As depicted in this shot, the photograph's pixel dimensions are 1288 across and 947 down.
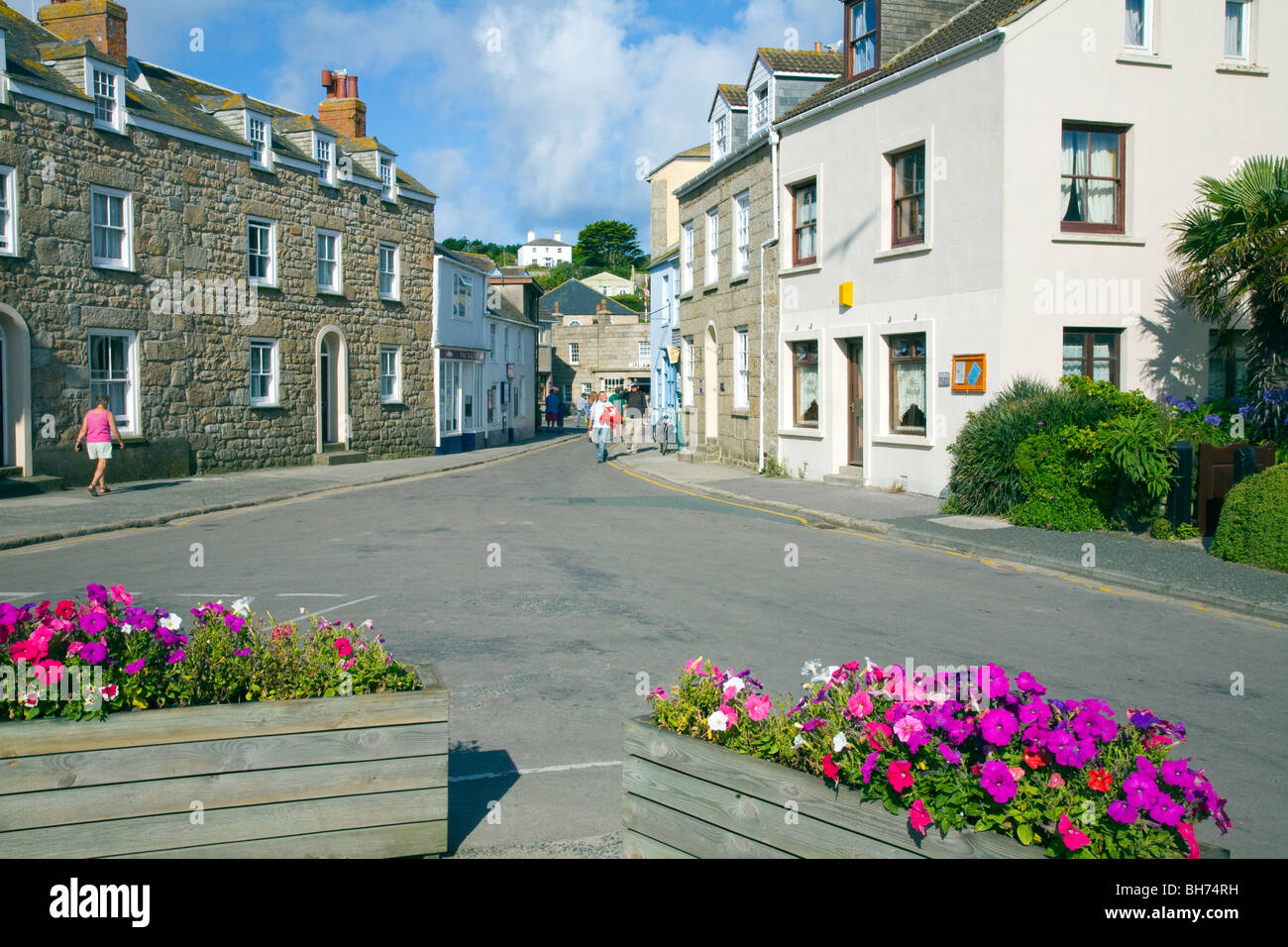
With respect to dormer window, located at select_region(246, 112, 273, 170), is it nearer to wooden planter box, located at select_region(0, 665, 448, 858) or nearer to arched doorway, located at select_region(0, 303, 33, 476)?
arched doorway, located at select_region(0, 303, 33, 476)

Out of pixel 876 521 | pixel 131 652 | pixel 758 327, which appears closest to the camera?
pixel 131 652

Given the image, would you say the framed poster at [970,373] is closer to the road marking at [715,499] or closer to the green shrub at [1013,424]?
the green shrub at [1013,424]

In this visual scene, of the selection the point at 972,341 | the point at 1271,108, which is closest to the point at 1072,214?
the point at 972,341

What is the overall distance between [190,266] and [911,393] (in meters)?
15.8

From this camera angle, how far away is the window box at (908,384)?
60.3 ft

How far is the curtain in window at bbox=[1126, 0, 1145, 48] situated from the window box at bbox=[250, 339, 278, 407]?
19660 millimetres

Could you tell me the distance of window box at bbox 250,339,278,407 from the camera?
25328mm

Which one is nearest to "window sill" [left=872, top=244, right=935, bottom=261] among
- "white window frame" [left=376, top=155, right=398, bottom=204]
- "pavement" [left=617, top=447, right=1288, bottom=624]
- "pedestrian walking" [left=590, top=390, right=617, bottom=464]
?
"pavement" [left=617, top=447, right=1288, bottom=624]

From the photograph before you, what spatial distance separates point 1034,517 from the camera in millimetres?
14086

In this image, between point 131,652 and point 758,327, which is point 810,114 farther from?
point 131,652

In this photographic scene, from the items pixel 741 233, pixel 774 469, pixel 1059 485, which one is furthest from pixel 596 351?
pixel 1059 485

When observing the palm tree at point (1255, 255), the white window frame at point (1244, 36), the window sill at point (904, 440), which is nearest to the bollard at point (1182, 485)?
the palm tree at point (1255, 255)

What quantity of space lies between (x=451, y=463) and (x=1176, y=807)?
27522mm
